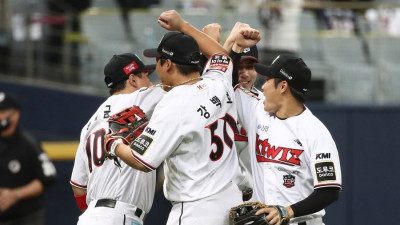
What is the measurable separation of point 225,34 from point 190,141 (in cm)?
418

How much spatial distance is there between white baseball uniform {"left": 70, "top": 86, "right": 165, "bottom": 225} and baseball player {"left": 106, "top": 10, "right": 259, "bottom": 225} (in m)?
0.36

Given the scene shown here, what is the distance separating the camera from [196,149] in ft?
15.3

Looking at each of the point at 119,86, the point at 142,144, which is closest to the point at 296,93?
the point at 142,144

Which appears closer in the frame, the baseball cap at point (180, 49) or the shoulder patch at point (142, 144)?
the shoulder patch at point (142, 144)

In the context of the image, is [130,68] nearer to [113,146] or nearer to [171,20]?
[171,20]

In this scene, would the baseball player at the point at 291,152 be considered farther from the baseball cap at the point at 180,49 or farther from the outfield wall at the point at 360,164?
the outfield wall at the point at 360,164

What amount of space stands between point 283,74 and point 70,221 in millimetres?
4607

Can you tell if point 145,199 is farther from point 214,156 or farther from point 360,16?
point 360,16

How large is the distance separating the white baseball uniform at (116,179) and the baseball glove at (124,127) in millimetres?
202

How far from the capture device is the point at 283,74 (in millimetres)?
4859

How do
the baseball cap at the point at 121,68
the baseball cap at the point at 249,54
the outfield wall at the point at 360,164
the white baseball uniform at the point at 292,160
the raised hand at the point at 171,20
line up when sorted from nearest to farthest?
the white baseball uniform at the point at 292,160
the raised hand at the point at 171,20
the baseball cap at the point at 121,68
the baseball cap at the point at 249,54
the outfield wall at the point at 360,164

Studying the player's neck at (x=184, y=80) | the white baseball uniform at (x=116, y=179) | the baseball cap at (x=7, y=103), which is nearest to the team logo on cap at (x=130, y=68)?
the white baseball uniform at (x=116, y=179)

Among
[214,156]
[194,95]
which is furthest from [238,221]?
[194,95]

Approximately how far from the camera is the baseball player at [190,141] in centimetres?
459
